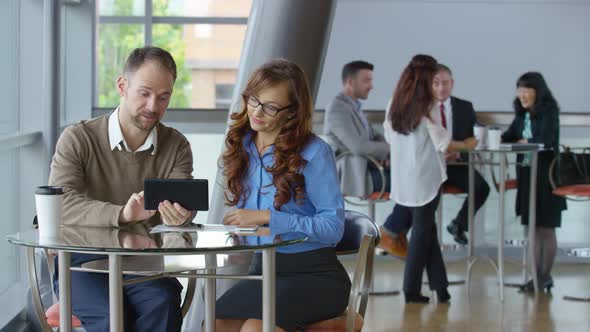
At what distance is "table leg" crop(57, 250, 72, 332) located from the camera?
246 centimetres

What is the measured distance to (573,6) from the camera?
13.1 m

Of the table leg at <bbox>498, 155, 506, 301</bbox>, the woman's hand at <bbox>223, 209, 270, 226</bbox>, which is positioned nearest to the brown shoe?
the table leg at <bbox>498, 155, 506, 301</bbox>

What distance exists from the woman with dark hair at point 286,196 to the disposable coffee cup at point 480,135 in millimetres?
3078

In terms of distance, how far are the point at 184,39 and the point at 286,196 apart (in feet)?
38.8

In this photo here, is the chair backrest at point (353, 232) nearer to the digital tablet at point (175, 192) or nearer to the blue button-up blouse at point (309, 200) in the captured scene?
the blue button-up blouse at point (309, 200)

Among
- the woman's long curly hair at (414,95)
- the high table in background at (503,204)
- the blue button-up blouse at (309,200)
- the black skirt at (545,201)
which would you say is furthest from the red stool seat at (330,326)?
the black skirt at (545,201)

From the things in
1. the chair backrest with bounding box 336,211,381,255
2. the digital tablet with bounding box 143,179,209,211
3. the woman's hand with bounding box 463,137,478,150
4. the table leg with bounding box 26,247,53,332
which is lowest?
the table leg with bounding box 26,247,53,332

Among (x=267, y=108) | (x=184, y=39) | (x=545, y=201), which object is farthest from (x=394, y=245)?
(x=184, y=39)

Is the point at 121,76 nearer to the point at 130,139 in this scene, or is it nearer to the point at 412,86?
the point at 130,139

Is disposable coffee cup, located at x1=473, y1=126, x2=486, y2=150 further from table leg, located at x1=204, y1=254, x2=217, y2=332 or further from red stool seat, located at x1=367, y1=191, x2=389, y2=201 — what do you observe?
table leg, located at x1=204, y1=254, x2=217, y2=332

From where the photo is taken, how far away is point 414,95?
545cm

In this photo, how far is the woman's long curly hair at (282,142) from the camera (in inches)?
111

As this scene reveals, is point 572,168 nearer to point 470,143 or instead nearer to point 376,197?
point 470,143

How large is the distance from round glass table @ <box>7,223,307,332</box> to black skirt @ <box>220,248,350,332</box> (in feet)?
0.37
